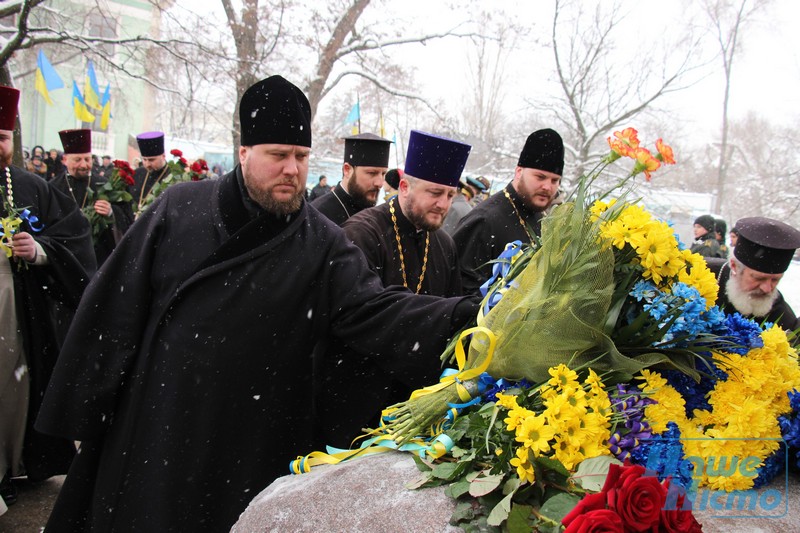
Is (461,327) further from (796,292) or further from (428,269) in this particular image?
(796,292)

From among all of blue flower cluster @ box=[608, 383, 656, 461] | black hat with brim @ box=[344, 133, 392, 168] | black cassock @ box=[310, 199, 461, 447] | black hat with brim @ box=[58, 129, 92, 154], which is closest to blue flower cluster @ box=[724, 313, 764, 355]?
blue flower cluster @ box=[608, 383, 656, 461]

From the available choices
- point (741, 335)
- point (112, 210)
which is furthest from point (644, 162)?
point (112, 210)

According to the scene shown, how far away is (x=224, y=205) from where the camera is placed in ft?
10.6

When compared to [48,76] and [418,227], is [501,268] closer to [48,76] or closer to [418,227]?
[418,227]

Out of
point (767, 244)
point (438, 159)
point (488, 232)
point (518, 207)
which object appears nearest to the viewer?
point (767, 244)

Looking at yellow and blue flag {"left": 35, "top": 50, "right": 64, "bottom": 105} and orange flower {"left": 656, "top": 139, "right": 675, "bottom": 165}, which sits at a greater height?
yellow and blue flag {"left": 35, "top": 50, "right": 64, "bottom": 105}

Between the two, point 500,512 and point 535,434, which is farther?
point 535,434

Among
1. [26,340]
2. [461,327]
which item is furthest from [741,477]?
[26,340]

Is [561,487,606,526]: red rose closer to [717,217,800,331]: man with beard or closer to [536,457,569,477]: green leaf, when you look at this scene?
[536,457,569,477]: green leaf

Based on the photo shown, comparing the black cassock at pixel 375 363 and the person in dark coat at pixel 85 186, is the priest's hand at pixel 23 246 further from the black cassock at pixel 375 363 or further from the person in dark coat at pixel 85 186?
the person in dark coat at pixel 85 186

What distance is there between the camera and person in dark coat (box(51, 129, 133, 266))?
8.45m

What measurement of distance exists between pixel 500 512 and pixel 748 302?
275 cm

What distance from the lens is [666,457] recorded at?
6.54ft

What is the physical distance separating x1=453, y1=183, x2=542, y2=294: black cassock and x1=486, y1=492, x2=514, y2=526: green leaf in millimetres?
3231
